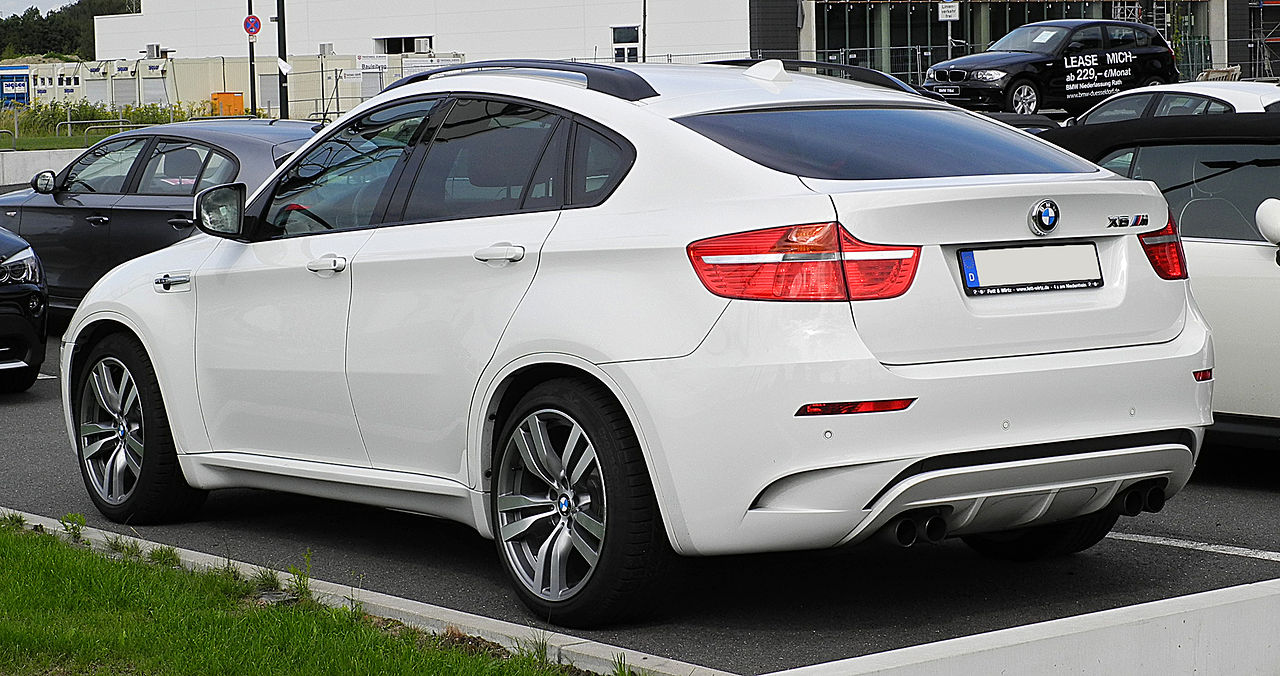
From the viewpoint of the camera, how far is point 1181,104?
1609 centimetres

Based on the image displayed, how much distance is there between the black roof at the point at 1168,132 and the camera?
23.1 ft

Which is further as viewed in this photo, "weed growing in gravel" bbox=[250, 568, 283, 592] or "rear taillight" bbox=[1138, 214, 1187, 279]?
"weed growing in gravel" bbox=[250, 568, 283, 592]

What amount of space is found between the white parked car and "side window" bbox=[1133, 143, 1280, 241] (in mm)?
5967

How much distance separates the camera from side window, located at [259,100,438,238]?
18.7 ft

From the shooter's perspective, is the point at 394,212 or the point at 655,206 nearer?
the point at 655,206

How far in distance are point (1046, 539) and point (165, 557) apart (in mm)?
2894

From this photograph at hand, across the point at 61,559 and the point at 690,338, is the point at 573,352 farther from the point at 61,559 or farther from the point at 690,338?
the point at 61,559

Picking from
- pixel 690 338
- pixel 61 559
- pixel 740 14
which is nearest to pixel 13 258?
pixel 61 559

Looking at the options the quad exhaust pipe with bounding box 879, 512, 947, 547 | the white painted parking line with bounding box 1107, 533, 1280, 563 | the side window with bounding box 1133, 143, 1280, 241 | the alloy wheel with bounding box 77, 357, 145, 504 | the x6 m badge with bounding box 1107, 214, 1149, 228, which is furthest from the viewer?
the side window with bounding box 1133, 143, 1280, 241

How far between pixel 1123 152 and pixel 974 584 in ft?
9.33

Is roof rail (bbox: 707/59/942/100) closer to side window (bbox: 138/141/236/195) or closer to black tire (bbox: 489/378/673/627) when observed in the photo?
black tire (bbox: 489/378/673/627)

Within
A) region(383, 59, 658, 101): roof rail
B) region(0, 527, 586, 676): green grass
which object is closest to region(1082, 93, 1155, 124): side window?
region(383, 59, 658, 101): roof rail

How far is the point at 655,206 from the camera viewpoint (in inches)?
184

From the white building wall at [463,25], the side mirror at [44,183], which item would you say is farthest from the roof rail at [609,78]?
the white building wall at [463,25]
